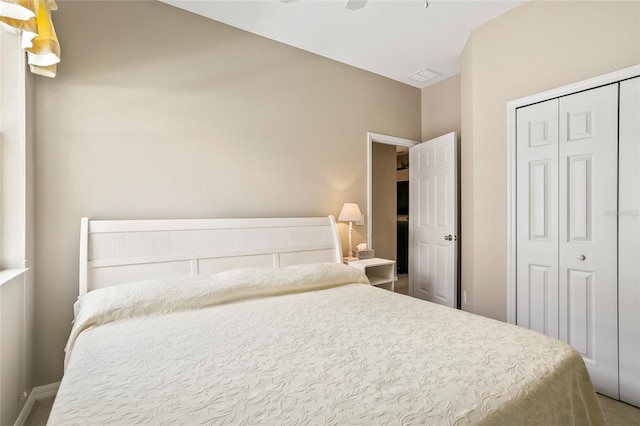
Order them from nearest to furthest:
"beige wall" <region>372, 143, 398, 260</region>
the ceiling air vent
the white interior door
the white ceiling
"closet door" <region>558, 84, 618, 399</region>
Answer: "closet door" <region>558, 84, 618, 399</region>
the white ceiling
the white interior door
the ceiling air vent
"beige wall" <region>372, 143, 398, 260</region>

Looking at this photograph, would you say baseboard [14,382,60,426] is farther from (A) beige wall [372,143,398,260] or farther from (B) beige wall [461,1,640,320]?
(A) beige wall [372,143,398,260]

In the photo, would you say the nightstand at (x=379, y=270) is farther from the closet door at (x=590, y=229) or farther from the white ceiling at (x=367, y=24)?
the white ceiling at (x=367, y=24)

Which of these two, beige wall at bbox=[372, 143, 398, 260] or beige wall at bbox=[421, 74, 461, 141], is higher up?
beige wall at bbox=[421, 74, 461, 141]

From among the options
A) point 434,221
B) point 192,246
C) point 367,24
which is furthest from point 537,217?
point 192,246

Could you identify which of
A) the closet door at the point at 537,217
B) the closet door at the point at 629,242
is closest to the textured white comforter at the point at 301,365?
the closet door at the point at 629,242

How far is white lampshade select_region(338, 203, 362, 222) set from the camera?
10.9ft

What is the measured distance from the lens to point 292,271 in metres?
2.37

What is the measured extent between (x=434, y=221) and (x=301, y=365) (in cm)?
295

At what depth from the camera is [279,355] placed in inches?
52.1

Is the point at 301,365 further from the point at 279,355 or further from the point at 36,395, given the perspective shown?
the point at 36,395

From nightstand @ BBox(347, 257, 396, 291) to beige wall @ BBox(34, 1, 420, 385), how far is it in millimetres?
647

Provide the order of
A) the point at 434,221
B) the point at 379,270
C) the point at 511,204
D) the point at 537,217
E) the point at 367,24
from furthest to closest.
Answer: the point at 434,221
the point at 379,270
the point at 367,24
the point at 511,204
the point at 537,217

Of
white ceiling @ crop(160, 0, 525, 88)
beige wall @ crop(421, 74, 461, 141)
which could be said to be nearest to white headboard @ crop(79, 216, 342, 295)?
white ceiling @ crop(160, 0, 525, 88)

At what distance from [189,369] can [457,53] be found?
3647 millimetres
